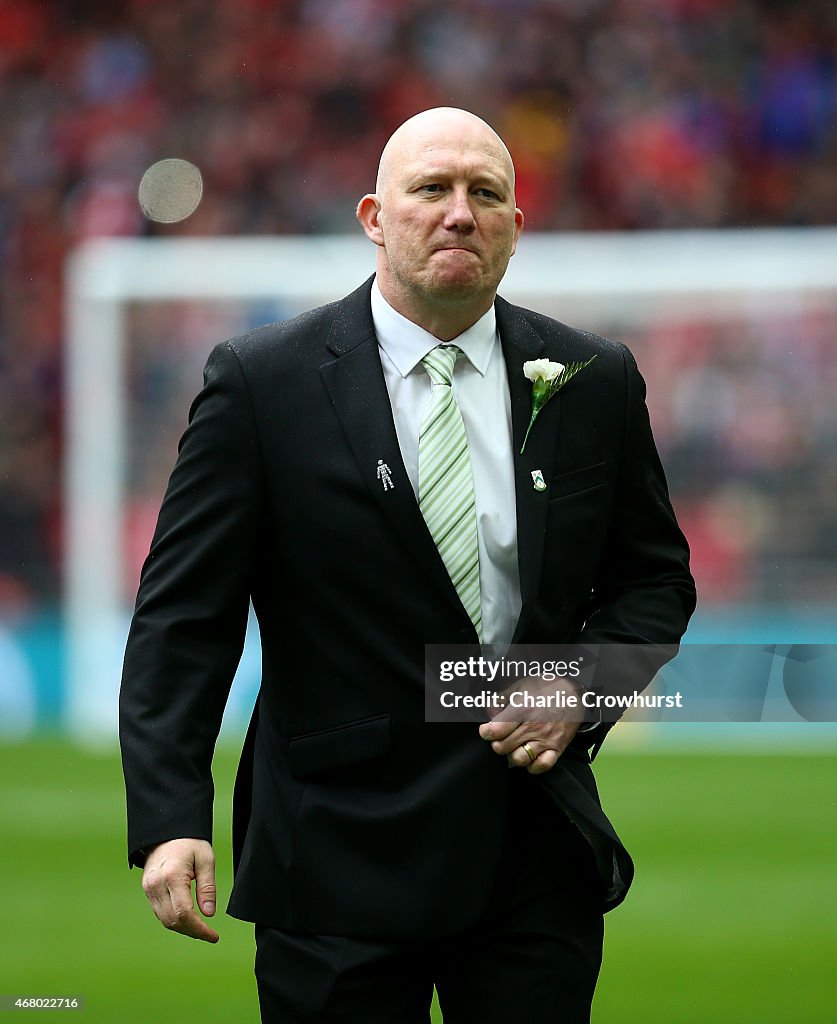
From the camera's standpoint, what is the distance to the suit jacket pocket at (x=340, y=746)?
250 centimetres

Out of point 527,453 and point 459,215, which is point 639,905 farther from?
point 459,215

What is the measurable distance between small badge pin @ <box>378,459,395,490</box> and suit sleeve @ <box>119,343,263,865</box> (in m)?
0.17

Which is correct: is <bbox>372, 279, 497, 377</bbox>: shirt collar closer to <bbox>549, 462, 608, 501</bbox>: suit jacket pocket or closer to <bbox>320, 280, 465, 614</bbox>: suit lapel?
<bbox>320, 280, 465, 614</bbox>: suit lapel

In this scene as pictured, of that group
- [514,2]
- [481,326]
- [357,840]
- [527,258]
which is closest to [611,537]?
[481,326]

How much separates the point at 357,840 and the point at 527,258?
7.85m

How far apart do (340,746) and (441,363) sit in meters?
0.57

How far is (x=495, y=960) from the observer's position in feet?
8.25

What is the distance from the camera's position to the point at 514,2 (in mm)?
14266

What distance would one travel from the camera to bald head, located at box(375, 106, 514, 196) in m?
2.54

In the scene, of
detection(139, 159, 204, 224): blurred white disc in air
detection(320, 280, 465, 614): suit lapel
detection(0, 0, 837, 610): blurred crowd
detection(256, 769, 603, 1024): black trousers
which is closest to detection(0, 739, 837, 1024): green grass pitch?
detection(256, 769, 603, 1024): black trousers

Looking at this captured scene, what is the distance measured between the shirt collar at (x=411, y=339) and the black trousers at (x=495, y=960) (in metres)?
0.63

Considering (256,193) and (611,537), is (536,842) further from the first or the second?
(256,193)

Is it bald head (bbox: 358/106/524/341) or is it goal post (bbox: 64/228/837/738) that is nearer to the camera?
bald head (bbox: 358/106/524/341)

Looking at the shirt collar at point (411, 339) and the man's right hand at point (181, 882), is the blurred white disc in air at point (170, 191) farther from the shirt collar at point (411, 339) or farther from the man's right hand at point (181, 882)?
the man's right hand at point (181, 882)
